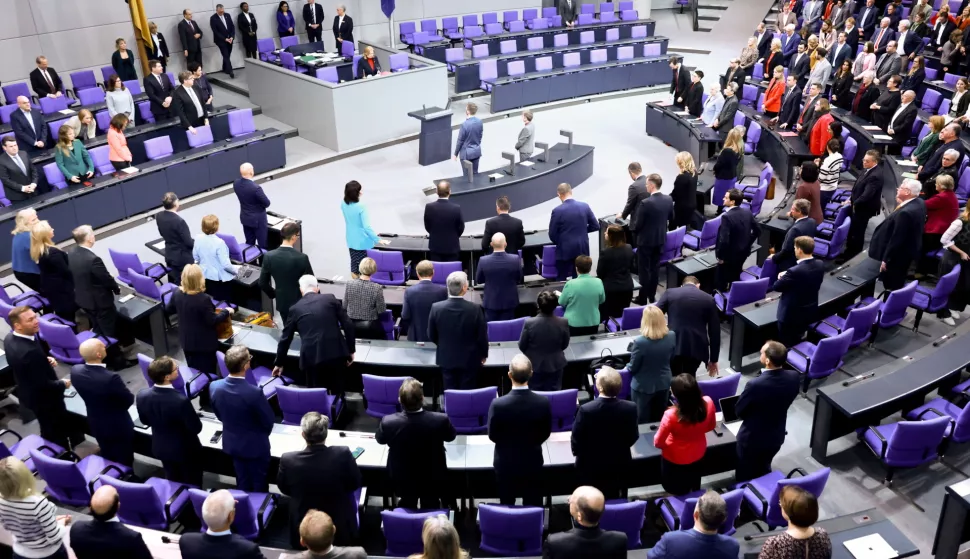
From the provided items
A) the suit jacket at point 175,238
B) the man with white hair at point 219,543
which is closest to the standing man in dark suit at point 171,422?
the man with white hair at point 219,543

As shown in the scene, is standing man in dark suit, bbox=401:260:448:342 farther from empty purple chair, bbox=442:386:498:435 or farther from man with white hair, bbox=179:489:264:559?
man with white hair, bbox=179:489:264:559

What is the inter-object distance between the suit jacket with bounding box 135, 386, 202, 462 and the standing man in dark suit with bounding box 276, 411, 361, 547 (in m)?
1.06

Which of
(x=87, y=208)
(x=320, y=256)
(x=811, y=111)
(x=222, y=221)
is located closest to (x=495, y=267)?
(x=320, y=256)

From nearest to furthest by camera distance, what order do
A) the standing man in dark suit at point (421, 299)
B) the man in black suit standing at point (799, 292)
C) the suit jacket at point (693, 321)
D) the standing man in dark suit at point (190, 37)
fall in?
the suit jacket at point (693, 321)
the standing man in dark suit at point (421, 299)
the man in black suit standing at point (799, 292)
the standing man in dark suit at point (190, 37)

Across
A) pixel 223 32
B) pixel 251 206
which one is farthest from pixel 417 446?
pixel 223 32

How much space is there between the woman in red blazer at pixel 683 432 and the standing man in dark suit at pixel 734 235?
3.62m

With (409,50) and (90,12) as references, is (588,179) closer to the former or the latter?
(409,50)

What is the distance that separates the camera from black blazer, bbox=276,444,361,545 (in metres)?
4.94

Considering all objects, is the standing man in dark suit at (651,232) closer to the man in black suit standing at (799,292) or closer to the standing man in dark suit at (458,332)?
the man in black suit standing at (799,292)

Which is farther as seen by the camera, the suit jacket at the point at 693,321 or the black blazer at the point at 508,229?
the black blazer at the point at 508,229

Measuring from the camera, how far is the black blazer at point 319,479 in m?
4.94

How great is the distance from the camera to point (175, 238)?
8945 mm

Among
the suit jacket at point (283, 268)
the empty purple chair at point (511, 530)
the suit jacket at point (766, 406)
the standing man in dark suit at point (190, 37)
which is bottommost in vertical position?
the empty purple chair at point (511, 530)

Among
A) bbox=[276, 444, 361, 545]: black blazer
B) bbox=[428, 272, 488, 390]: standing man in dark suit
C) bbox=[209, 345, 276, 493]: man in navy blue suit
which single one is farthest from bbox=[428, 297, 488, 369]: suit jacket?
bbox=[276, 444, 361, 545]: black blazer
